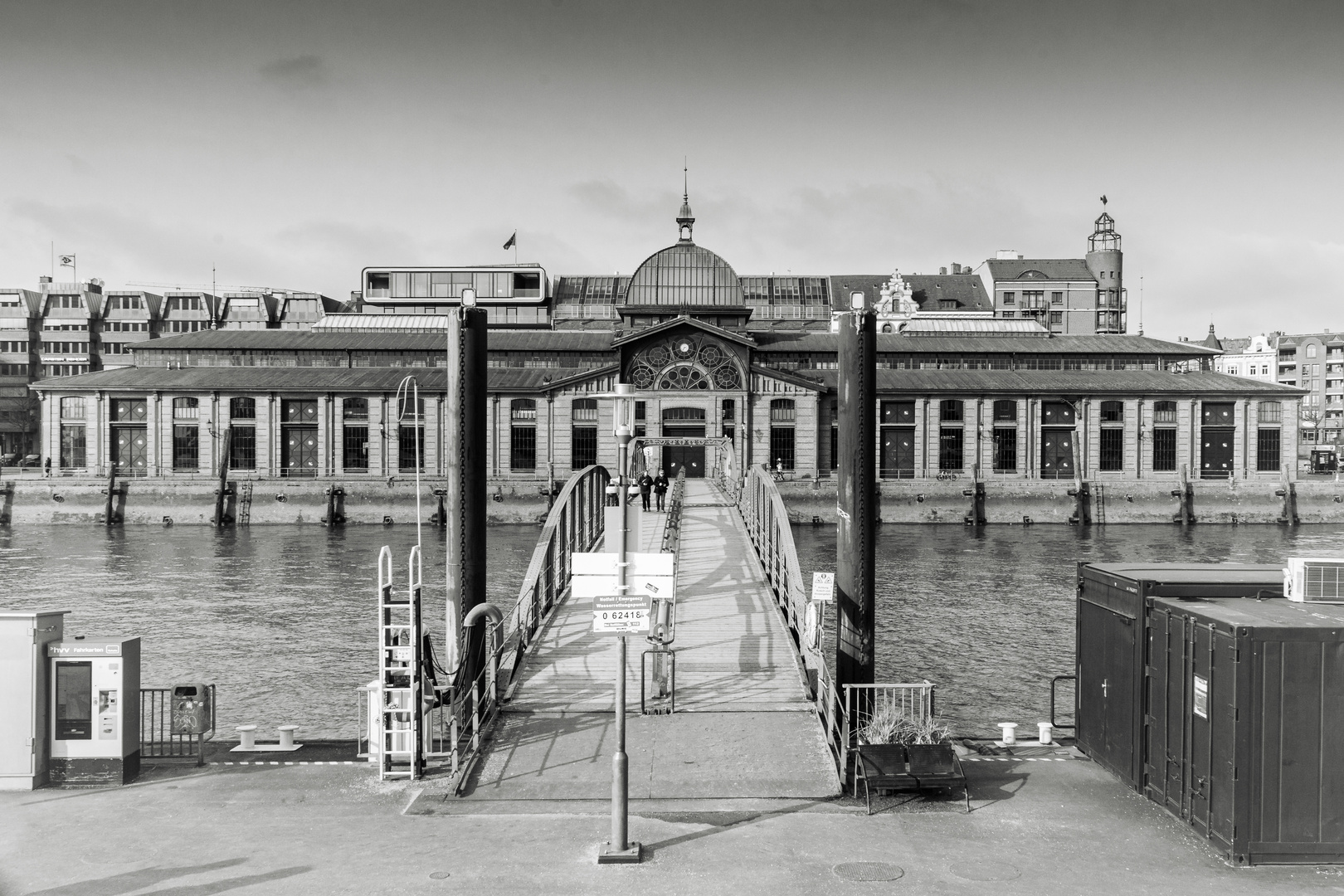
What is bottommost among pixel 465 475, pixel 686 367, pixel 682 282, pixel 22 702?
pixel 22 702

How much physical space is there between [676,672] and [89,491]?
2537 inches

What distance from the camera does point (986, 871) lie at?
12.5 m

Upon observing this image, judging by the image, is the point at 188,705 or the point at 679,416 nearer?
the point at 188,705

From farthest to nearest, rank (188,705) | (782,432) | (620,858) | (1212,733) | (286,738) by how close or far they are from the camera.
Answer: (782,432)
(188,705)
(286,738)
(1212,733)
(620,858)

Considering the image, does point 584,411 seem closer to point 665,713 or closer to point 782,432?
point 782,432

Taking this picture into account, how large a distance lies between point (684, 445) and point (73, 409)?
44.1 metres

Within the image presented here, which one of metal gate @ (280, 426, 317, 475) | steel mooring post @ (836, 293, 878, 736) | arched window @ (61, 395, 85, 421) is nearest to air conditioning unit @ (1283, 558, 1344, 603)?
steel mooring post @ (836, 293, 878, 736)

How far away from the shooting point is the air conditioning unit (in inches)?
604

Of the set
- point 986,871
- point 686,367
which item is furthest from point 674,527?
point 686,367

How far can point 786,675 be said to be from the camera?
1989cm

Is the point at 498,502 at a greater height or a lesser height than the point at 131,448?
lesser

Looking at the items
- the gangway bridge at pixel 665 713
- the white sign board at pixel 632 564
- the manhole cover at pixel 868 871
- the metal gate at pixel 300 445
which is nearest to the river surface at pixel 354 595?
the gangway bridge at pixel 665 713

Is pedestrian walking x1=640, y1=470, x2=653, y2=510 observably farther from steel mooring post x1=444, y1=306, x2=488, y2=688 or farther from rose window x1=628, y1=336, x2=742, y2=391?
rose window x1=628, y1=336, x2=742, y2=391

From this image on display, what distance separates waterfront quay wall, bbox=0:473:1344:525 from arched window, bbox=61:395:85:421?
7.90 meters
